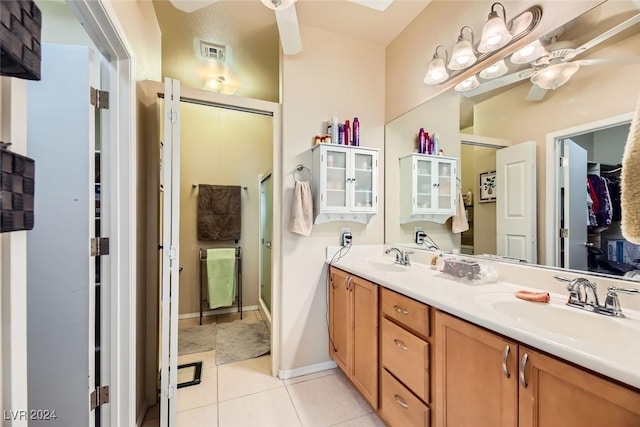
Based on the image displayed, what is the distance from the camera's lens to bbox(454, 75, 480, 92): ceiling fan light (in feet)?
5.40

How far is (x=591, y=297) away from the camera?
1071 mm

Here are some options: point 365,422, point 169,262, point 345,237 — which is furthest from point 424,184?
point 169,262

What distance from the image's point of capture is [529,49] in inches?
52.7

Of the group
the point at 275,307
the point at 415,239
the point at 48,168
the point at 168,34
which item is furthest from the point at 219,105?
the point at 415,239

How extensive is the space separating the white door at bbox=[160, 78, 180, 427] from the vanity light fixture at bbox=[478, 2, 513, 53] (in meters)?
1.75

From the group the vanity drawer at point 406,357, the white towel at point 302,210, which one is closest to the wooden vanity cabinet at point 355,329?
the vanity drawer at point 406,357

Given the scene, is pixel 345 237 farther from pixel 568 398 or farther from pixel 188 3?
pixel 188 3

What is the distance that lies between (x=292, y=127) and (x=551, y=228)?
1.75 metres

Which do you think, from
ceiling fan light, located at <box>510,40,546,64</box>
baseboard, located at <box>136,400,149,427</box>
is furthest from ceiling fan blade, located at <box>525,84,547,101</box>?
A: baseboard, located at <box>136,400,149,427</box>

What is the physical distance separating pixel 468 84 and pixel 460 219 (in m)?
0.87

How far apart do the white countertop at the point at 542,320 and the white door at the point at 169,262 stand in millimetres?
1121

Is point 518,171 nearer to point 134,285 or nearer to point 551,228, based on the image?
point 551,228

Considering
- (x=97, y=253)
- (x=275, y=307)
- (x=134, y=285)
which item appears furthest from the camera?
(x=275, y=307)

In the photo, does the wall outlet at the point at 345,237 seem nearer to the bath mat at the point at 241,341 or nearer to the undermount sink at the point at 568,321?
the undermount sink at the point at 568,321
